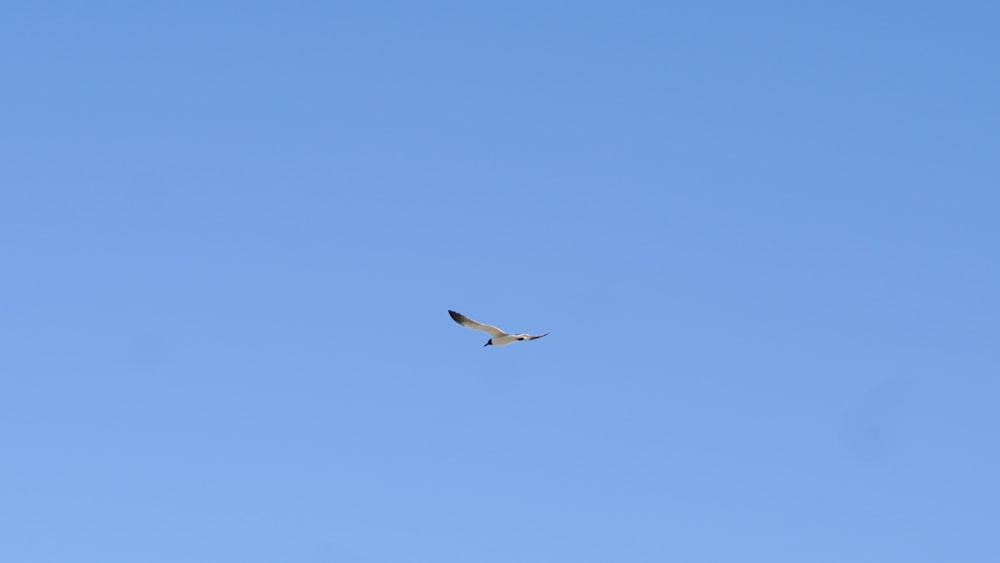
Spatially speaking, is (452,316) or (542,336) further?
(452,316)

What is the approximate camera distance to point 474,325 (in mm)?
52688

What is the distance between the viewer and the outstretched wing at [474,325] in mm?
52125

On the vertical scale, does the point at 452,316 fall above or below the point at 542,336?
above

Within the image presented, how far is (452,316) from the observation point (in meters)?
52.8

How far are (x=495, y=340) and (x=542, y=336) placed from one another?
18.2 ft

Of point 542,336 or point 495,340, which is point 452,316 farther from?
point 542,336

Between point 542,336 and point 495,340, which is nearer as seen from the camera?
point 542,336

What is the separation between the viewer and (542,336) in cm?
Result: 4734

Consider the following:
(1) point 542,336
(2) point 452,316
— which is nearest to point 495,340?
(2) point 452,316

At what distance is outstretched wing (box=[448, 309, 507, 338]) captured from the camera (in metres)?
52.1

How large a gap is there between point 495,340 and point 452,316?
1908 millimetres
